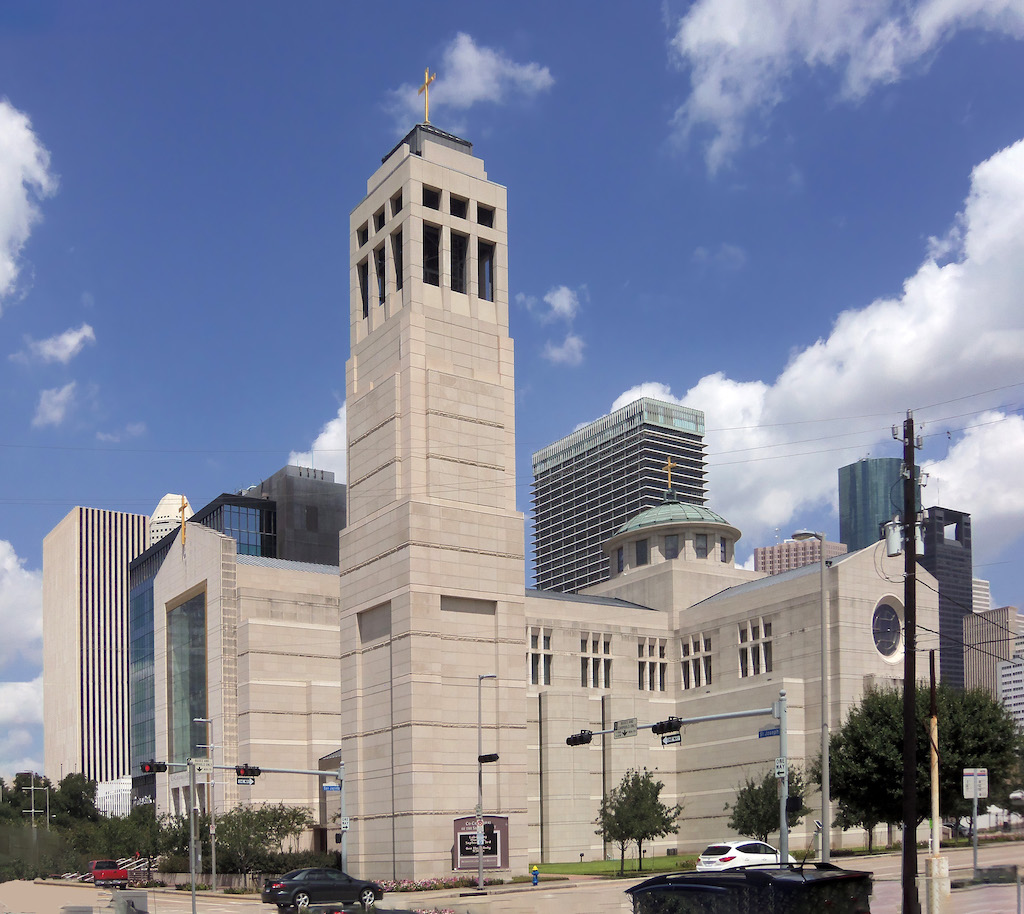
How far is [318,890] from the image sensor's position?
4478cm

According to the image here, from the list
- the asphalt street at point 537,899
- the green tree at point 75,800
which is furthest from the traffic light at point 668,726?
the green tree at point 75,800

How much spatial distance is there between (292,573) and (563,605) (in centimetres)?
2026

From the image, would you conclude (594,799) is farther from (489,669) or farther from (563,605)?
(489,669)

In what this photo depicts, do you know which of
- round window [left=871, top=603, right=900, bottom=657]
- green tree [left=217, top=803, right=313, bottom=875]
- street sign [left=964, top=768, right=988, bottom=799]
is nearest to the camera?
street sign [left=964, top=768, right=988, bottom=799]

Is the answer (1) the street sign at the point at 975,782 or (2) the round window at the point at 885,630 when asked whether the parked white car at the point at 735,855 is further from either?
(2) the round window at the point at 885,630

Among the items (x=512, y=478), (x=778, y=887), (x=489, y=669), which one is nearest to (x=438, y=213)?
(x=512, y=478)

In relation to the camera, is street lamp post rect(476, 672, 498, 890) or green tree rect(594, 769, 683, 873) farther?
green tree rect(594, 769, 683, 873)

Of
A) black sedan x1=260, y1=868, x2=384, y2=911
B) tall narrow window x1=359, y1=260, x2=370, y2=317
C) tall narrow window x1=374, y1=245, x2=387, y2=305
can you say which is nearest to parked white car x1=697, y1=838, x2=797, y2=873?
black sedan x1=260, y1=868, x2=384, y2=911

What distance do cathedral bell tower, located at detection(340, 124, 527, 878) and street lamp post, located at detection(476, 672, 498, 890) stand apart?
0.22 meters

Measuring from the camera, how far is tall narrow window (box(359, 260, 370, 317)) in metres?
73.7

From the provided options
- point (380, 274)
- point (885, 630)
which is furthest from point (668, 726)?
point (885, 630)

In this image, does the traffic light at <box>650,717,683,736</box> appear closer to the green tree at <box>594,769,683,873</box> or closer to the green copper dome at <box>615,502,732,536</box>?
the green tree at <box>594,769,683,873</box>

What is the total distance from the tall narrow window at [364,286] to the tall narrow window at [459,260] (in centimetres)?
549

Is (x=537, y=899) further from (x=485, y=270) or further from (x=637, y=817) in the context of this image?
(x=485, y=270)
